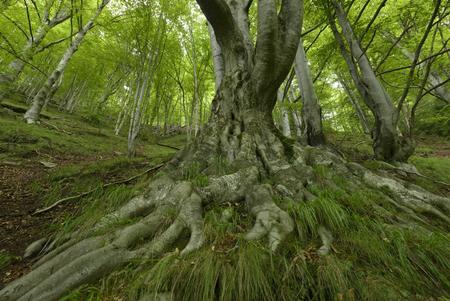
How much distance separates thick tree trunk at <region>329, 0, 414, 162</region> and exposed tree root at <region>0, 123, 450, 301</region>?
1302 millimetres

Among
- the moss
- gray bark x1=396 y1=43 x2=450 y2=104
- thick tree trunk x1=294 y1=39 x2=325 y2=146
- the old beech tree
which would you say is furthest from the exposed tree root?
gray bark x1=396 y1=43 x2=450 y2=104

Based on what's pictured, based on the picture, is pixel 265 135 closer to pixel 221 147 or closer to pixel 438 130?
pixel 221 147

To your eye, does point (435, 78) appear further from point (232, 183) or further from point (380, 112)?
point (232, 183)

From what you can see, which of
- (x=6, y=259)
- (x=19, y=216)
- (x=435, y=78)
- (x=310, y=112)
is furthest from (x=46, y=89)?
(x=435, y=78)

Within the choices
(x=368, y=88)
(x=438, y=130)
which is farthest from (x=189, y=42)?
(x=438, y=130)

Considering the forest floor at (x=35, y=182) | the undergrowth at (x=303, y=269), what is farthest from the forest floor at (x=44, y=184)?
the undergrowth at (x=303, y=269)

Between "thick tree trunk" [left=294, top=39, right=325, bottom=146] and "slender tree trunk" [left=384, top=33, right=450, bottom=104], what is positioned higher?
"slender tree trunk" [left=384, top=33, right=450, bottom=104]

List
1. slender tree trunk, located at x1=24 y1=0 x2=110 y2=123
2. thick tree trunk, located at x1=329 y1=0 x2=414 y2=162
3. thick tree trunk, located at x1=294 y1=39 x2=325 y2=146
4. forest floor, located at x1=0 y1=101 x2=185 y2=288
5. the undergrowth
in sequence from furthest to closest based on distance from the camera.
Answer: slender tree trunk, located at x1=24 y1=0 x2=110 y2=123
thick tree trunk, located at x1=294 y1=39 x2=325 y2=146
thick tree trunk, located at x1=329 y1=0 x2=414 y2=162
forest floor, located at x1=0 y1=101 x2=185 y2=288
the undergrowth

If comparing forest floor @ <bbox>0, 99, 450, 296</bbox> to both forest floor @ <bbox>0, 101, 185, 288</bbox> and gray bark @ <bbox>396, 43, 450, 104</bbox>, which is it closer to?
forest floor @ <bbox>0, 101, 185, 288</bbox>

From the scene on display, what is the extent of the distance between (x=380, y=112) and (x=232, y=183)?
3261 mm

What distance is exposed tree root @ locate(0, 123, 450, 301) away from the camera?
1460 mm

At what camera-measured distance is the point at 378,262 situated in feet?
4.62

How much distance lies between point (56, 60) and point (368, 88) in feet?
72.2

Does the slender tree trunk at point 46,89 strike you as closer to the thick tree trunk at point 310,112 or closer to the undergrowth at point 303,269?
the thick tree trunk at point 310,112
